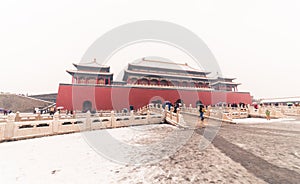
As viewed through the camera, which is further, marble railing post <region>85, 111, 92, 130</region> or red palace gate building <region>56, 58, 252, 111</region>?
red palace gate building <region>56, 58, 252, 111</region>

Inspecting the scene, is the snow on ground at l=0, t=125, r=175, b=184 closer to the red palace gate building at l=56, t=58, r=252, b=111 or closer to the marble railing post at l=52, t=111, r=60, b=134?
the marble railing post at l=52, t=111, r=60, b=134

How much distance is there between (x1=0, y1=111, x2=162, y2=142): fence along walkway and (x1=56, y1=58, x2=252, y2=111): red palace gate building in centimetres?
1076

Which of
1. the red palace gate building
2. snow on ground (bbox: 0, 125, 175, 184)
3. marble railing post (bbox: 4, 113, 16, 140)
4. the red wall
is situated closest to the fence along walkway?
marble railing post (bbox: 4, 113, 16, 140)

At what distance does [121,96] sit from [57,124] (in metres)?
14.0

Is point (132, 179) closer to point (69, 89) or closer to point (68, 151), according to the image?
point (68, 151)

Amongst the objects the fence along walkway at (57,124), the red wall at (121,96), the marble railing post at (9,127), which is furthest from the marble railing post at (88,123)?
the red wall at (121,96)

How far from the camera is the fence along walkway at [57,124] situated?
6.12m

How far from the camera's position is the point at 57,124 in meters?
7.57

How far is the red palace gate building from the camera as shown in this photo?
788 inches

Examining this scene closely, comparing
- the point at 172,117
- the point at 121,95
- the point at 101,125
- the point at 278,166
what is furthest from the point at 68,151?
the point at 121,95

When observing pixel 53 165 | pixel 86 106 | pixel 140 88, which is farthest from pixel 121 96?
pixel 53 165

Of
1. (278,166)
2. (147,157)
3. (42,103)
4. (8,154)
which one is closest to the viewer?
(278,166)

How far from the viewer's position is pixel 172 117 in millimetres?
10727

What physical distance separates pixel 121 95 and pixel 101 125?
41.4ft
